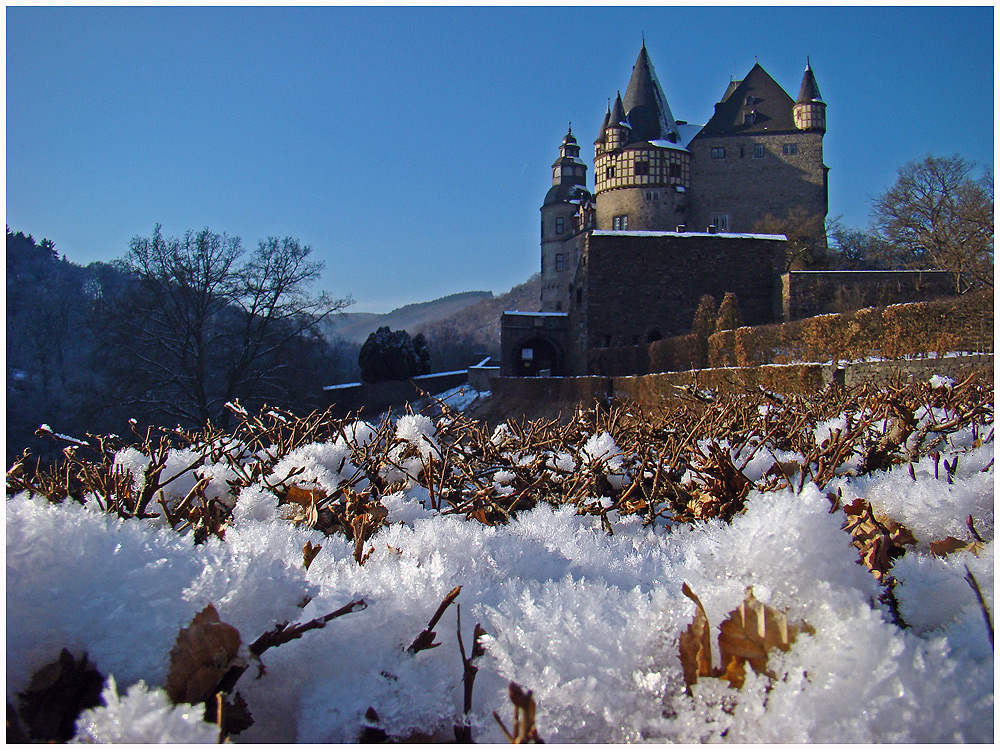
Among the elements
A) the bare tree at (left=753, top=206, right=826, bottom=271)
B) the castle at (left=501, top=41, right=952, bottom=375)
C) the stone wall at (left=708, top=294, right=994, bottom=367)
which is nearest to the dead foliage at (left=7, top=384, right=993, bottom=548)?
the stone wall at (left=708, top=294, right=994, bottom=367)

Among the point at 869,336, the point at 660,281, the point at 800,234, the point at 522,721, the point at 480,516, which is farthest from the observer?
the point at 800,234

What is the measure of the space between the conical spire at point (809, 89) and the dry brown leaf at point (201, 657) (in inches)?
2061

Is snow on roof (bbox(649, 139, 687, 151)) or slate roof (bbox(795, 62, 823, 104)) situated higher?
slate roof (bbox(795, 62, 823, 104))

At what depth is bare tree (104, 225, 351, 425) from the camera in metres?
21.7

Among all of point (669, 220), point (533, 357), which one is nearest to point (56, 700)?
point (533, 357)

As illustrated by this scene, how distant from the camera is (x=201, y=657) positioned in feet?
2.57

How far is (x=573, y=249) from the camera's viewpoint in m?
50.0

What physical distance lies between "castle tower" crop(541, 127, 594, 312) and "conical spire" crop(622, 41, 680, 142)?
6288 millimetres

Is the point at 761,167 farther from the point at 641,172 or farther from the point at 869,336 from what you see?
the point at 869,336

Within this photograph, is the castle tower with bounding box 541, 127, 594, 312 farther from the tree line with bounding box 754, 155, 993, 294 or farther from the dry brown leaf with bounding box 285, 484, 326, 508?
the dry brown leaf with bounding box 285, 484, 326, 508

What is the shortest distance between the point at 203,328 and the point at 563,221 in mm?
35722

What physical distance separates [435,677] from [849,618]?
49 cm

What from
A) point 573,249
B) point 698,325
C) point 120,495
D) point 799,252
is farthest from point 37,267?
point 120,495

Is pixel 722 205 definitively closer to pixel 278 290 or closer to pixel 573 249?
pixel 573 249
